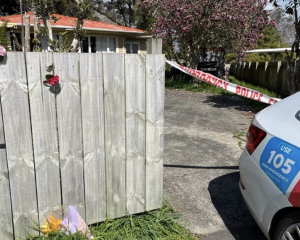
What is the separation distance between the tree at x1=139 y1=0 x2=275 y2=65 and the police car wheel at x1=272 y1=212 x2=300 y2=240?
39.0ft

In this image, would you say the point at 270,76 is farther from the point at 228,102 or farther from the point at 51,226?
the point at 51,226

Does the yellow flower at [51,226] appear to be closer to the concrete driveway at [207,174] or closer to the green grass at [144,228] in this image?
the green grass at [144,228]

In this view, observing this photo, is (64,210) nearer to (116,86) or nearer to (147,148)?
(147,148)

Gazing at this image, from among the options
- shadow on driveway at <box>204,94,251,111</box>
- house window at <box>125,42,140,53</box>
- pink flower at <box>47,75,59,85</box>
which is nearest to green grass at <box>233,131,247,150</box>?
shadow on driveway at <box>204,94,251,111</box>

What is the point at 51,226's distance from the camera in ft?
7.93

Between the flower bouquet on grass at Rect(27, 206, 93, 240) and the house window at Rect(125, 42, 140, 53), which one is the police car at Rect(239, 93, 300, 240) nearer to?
the flower bouquet on grass at Rect(27, 206, 93, 240)

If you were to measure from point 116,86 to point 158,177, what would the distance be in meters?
1.00

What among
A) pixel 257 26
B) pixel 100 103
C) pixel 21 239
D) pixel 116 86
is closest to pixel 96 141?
pixel 100 103

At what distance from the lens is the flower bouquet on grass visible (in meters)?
2.39

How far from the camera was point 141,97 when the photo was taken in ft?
8.61

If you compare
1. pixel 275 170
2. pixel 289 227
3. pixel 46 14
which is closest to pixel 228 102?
pixel 46 14

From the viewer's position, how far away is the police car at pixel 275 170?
2041mm

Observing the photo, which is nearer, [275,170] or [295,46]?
[275,170]

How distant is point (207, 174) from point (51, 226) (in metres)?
2.38
